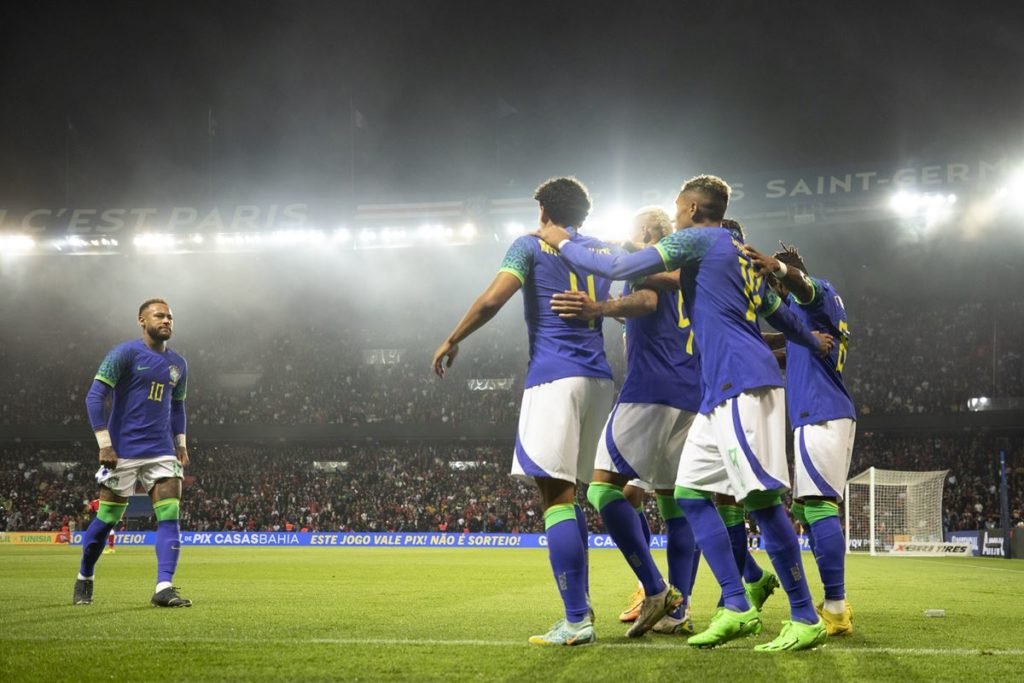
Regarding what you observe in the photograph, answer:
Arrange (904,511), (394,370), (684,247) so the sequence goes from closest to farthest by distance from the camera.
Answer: (684,247), (904,511), (394,370)

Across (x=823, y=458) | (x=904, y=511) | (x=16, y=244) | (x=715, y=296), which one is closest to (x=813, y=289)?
(x=823, y=458)

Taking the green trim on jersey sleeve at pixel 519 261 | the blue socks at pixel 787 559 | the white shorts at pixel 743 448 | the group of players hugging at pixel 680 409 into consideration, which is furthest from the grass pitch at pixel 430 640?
the green trim on jersey sleeve at pixel 519 261

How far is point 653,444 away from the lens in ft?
18.1

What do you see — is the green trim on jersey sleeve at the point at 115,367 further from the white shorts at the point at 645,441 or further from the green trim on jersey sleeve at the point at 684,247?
the green trim on jersey sleeve at the point at 684,247

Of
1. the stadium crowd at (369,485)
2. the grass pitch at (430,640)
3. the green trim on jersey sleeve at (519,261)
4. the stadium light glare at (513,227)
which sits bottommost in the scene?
the stadium crowd at (369,485)

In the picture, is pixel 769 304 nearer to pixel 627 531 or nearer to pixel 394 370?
pixel 627 531

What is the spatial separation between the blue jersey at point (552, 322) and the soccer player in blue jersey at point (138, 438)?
3.92 metres

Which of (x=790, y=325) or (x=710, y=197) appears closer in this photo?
(x=710, y=197)

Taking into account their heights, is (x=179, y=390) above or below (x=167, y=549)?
above

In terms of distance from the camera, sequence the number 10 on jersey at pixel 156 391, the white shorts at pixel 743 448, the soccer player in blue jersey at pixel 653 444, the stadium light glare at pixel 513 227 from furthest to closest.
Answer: the stadium light glare at pixel 513 227 → the number 10 on jersey at pixel 156 391 → the soccer player in blue jersey at pixel 653 444 → the white shorts at pixel 743 448

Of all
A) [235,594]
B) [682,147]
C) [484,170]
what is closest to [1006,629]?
[235,594]

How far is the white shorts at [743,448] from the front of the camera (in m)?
4.52

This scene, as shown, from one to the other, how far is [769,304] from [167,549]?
5.03m

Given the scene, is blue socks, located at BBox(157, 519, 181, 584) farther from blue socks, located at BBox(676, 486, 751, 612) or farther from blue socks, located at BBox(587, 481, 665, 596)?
blue socks, located at BBox(676, 486, 751, 612)
